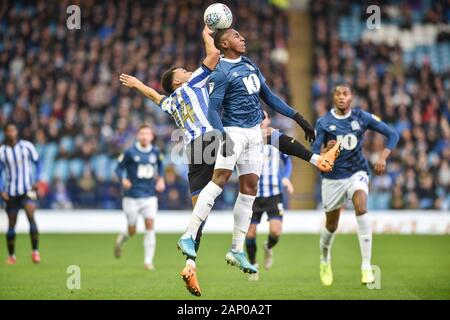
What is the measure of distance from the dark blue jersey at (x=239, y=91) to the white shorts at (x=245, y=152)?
0.26ft

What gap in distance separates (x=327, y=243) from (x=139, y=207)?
424 cm

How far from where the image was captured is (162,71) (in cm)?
2523

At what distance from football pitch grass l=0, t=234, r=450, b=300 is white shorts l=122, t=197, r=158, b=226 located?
83cm

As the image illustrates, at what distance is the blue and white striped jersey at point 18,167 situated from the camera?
49.3 feet

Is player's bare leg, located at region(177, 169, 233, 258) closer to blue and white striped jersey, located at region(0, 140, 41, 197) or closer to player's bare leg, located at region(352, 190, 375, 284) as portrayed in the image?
player's bare leg, located at region(352, 190, 375, 284)

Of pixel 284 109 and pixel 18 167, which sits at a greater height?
pixel 284 109

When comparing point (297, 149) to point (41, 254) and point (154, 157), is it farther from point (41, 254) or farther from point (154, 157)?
point (41, 254)

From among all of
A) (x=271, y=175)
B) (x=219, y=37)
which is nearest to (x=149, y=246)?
(x=271, y=175)

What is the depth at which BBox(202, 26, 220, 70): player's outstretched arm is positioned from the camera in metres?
9.08

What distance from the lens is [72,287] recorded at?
10.7 meters

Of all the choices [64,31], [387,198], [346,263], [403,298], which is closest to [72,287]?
[403,298]

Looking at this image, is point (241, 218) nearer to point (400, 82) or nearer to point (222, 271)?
point (222, 271)

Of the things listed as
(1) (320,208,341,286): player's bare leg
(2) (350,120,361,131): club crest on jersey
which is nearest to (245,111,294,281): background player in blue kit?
(1) (320,208,341,286): player's bare leg

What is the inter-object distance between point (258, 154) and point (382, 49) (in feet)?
60.3
